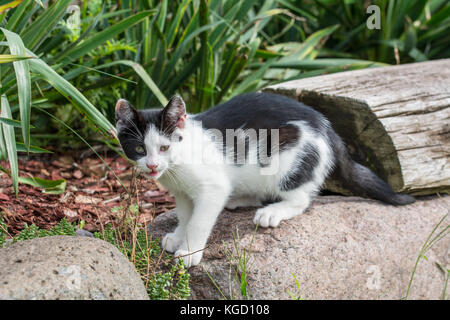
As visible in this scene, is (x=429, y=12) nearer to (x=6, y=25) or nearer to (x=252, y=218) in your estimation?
(x=252, y=218)

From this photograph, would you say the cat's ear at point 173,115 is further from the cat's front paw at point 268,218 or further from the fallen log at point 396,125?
the fallen log at point 396,125

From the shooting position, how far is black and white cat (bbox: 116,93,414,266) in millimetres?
2338

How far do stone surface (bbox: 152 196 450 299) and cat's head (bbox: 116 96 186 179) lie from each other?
0.50m

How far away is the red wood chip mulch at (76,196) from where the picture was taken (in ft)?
9.08

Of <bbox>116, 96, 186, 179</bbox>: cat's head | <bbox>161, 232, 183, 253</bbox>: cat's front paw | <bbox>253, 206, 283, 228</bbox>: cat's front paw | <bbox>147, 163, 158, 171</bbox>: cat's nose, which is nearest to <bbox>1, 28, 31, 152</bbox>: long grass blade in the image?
<bbox>116, 96, 186, 179</bbox>: cat's head

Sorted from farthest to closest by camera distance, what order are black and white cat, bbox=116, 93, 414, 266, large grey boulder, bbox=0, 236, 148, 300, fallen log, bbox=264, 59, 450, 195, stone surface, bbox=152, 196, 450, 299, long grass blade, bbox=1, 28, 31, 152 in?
fallen log, bbox=264, 59, 450, 195, black and white cat, bbox=116, 93, 414, 266, stone surface, bbox=152, 196, 450, 299, long grass blade, bbox=1, 28, 31, 152, large grey boulder, bbox=0, 236, 148, 300

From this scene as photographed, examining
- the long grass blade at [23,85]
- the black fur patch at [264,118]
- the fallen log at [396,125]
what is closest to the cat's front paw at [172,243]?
the black fur patch at [264,118]

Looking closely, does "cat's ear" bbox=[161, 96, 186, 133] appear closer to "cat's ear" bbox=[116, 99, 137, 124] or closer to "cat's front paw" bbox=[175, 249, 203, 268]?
"cat's ear" bbox=[116, 99, 137, 124]

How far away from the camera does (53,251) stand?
188cm

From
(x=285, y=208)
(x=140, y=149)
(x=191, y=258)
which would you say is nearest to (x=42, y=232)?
(x=140, y=149)

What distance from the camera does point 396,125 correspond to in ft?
8.89

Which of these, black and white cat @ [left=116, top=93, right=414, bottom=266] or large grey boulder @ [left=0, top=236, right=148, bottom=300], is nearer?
large grey boulder @ [left=0, top=236, right=148, bottom=300]

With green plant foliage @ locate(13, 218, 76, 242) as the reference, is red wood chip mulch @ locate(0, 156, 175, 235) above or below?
below
